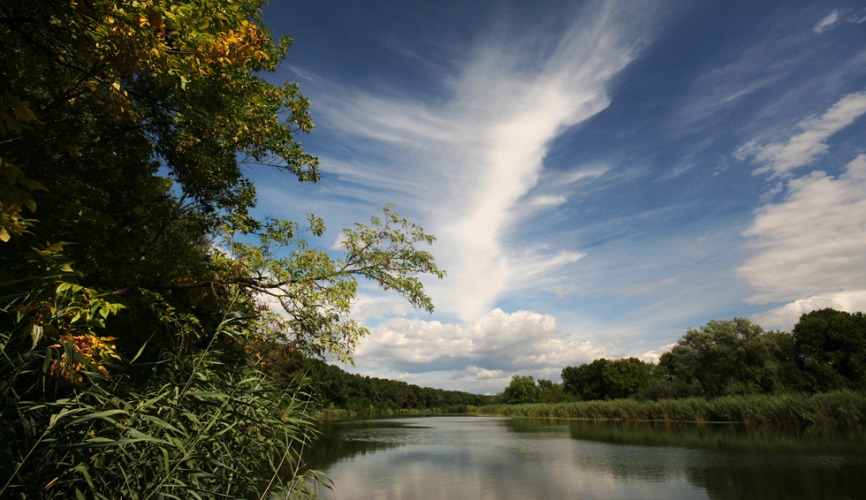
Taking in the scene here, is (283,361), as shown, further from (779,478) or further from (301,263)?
(779,478)

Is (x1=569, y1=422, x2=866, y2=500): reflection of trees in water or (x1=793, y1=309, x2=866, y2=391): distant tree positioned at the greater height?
(x1=793, y1=309, x2=866, y2=391): distant tree

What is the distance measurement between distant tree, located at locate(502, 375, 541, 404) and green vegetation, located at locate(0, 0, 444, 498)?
104283 mm

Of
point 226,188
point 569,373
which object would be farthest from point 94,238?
point 569,373

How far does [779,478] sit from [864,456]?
5.34m

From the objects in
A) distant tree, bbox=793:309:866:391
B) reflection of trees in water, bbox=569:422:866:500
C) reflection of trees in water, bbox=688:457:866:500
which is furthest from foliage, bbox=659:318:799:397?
reflection of trees in water, bbox=688:457:866:500

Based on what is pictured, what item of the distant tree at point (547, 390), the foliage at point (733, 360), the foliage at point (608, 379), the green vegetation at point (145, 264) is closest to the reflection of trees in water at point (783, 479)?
the green vegetation at point (145, 264)

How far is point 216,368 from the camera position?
402 cm

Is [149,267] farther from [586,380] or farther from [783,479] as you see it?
[586,380]

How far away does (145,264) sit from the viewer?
6723 mm

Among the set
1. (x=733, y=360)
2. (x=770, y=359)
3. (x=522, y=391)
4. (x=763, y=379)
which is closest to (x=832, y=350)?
(x=770, y=359)

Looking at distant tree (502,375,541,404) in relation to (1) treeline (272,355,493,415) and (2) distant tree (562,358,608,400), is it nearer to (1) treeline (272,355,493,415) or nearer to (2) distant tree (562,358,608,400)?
(2) distant tree (562,358,608,400)

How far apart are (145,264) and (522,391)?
109 metres

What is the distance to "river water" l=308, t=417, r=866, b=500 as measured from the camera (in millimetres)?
11609

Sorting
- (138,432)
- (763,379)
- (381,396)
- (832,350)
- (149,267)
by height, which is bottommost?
(381,396)
